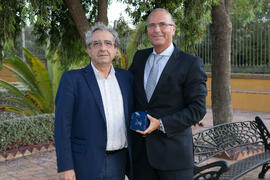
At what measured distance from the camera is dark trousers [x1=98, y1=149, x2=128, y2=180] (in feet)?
7.60

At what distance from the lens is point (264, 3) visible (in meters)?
10.2

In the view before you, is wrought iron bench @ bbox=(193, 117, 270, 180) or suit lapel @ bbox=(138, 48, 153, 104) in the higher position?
suit lapel @ bbox=(138, 48, 153, 104)


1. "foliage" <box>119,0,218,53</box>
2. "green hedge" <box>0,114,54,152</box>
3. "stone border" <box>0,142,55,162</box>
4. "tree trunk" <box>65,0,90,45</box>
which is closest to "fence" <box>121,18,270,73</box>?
"green hedge" <box>0,114,54,152</box>

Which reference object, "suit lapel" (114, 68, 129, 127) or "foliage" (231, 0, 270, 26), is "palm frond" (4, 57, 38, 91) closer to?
"suit lapel" (114, 68, 129, 127)

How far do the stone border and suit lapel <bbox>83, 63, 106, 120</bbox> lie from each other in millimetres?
3997

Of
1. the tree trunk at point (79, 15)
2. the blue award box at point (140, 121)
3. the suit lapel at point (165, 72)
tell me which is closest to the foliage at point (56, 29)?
the tree trunk at point (79, 15)

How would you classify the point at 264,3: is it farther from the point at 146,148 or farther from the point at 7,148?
the point at 146,148

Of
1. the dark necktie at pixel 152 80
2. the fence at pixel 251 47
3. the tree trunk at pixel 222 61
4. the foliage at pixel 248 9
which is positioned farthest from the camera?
the fence at pixel 251 47

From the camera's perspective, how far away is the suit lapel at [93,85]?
7.29 ft

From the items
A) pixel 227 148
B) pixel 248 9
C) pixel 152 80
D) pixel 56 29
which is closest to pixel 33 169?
pixel 56 29

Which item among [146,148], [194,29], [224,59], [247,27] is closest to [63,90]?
[146,148]

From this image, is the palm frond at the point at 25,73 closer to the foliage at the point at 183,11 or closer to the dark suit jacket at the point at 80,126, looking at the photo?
the foliage at the point at 183,11

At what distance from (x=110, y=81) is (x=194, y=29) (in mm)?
2327

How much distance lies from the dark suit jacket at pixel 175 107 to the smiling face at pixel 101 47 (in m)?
0.32
